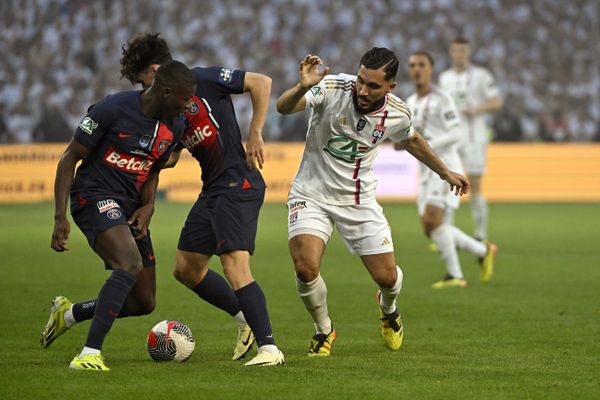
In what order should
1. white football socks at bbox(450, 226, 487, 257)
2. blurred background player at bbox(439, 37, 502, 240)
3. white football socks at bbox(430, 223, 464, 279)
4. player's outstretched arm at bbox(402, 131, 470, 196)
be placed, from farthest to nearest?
1. blurred background player at bbox(439, 37, 502, 240)
2. white football socks at bbox(450, 226, 487, 257)
3. white football socks at bbox(430, 223, 464, 279)
4. player's outstretched arm at bbox(402, 131, 470, 196)

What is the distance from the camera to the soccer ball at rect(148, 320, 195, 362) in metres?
7.58

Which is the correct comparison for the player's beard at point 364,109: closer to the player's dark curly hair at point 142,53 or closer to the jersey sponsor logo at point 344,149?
the jersey sponsor logo at point 344,149

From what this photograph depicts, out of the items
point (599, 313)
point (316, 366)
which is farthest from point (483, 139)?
point (316, 366)

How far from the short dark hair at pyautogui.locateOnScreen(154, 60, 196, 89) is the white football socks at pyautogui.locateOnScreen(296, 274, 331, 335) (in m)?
1.85

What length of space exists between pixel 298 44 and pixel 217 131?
22.5 meters

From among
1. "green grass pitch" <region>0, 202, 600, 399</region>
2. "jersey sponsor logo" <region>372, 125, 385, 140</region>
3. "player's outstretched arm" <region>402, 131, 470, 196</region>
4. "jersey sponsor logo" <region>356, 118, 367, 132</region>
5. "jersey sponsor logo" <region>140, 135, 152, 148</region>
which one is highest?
"jersey sponsor logo" <region>356, 118, 367, 132</region>

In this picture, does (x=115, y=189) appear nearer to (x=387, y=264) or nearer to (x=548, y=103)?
(x=387, y=264)

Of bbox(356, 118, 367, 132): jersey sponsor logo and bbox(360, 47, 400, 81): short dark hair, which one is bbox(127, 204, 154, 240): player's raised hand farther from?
bbox(360, 47, 400, 81): short dark hair

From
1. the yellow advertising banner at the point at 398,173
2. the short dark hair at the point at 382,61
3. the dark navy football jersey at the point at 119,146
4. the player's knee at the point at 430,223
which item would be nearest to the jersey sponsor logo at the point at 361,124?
the short dark hair at the point at 382,61

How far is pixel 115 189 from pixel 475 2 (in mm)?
25068

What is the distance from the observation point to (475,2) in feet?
102

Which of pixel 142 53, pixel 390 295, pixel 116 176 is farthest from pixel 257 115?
pixel 390 295

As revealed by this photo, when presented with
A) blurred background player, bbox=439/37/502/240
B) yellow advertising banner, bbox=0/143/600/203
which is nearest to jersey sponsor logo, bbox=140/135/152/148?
blurred background player, bbox=439/37/502/240

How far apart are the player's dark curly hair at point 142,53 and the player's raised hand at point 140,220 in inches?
36.2
